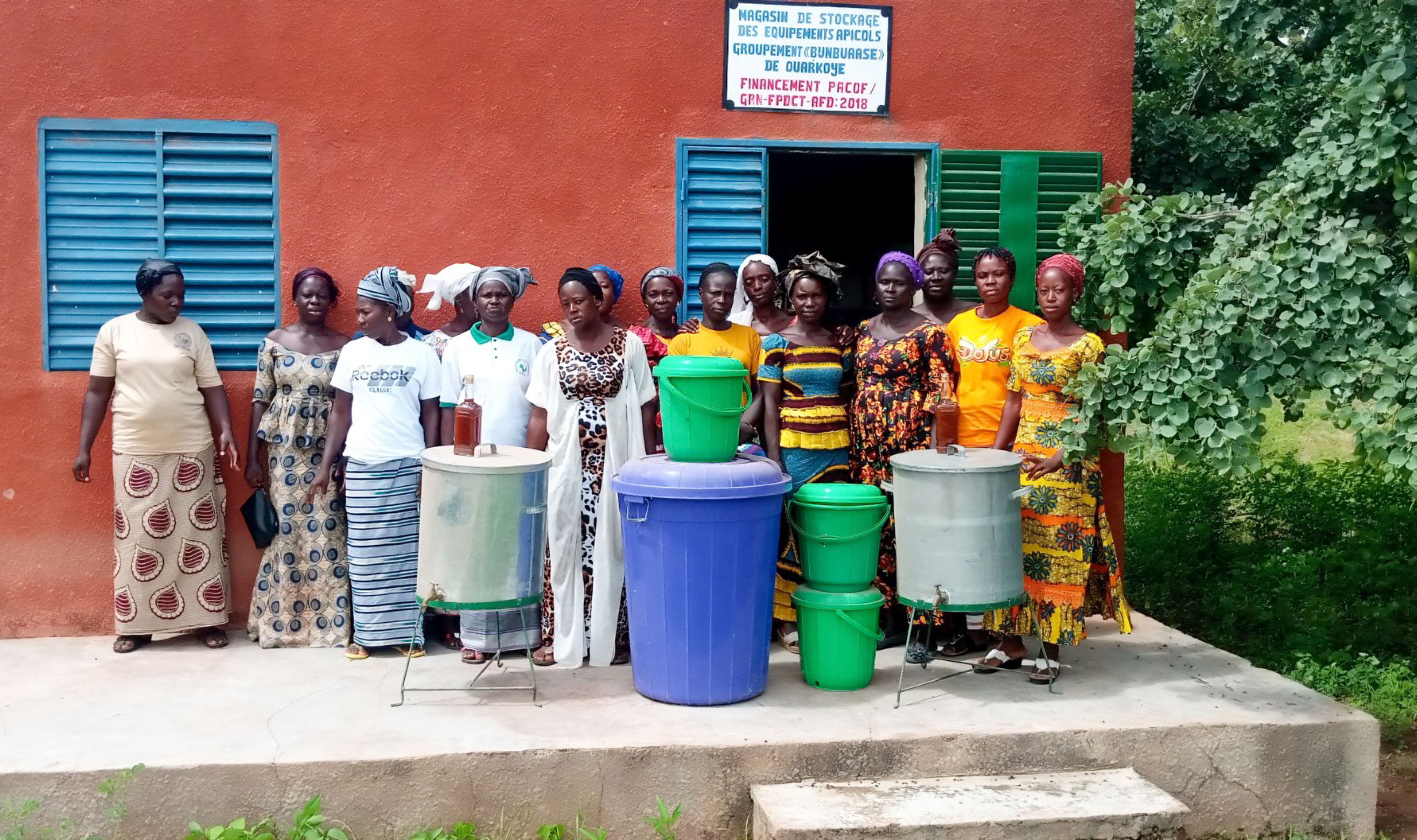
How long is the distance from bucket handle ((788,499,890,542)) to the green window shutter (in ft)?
5.49

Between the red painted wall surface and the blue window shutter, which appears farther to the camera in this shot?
the blue window shutter

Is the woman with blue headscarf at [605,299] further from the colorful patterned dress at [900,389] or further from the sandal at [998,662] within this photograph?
the sandal at [998,662]

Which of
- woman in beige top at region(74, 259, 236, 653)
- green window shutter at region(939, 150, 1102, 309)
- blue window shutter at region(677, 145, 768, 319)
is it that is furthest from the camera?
green window shutter at region(939, 150, 1102, 309)

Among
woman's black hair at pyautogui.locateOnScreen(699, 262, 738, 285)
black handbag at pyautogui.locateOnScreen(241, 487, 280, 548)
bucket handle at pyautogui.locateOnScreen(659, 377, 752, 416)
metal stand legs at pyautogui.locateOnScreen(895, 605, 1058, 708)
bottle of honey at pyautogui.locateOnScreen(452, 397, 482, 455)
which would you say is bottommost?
metal stand legs at pyautogui.locateOnScreen(895, 605, 1058, 708)

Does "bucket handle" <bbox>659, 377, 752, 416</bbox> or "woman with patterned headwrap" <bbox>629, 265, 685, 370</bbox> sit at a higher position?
"woman with patterned headwrap" <bbox>629, 265, 685, 370</bbox>

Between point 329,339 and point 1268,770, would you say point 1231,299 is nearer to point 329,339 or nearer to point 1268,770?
point 1268,770

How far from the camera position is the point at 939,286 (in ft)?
17.6

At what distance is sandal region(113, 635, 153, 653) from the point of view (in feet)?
17.1

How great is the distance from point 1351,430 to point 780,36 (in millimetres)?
3107

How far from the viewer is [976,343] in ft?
16.8

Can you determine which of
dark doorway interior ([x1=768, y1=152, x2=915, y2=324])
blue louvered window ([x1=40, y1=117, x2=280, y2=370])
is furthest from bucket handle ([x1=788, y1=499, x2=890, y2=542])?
dark doorway interior ([x1=768, y1=152, x2=915, y2=324])

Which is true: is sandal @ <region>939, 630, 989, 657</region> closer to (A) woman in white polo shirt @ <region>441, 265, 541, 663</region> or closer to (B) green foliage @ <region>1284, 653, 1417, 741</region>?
(B) green foliage @ <region>1284, 653, 1417, 741</region>

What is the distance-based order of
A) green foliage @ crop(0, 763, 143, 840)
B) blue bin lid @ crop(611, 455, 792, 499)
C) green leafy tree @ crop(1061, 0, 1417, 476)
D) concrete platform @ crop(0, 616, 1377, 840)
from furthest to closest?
blue bin lid @ crop(611, 455, 792, 499) → green leafy tree @ crop(1061, 0, 1417, 476) → concrete platform @ crop(0, 616, 1377, 840) → green foliage @ crop(0, 763, 143, 840)

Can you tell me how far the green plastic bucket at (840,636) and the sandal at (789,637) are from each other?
47cm
